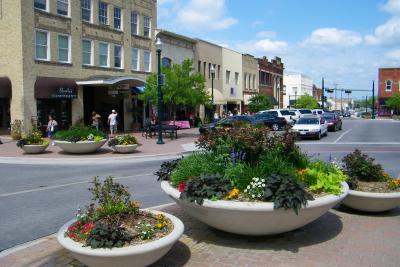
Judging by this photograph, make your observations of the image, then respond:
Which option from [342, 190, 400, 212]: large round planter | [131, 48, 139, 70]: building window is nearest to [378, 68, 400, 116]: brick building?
[131, 48, 139, 70]: building window

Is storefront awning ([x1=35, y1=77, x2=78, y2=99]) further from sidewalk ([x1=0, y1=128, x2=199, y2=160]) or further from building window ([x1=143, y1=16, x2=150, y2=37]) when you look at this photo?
building window ([x1=143, y1=16, x2=150, y2=37])

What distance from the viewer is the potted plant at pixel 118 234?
177 inches

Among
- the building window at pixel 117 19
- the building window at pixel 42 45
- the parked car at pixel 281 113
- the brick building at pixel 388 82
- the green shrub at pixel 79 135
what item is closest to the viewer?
the green shrub at pixel 79 135

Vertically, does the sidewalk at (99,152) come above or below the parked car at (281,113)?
below

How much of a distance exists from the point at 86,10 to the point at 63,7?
2.31 metres

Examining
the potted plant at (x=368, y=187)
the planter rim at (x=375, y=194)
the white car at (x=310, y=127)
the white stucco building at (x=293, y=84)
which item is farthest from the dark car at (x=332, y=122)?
the white stucco building at (x=293, y=84)

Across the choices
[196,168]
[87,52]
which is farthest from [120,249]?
[87,52]

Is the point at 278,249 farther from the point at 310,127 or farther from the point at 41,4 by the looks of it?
the point at 41,4

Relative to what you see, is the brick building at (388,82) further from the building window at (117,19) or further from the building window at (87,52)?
the building window at (87,52)

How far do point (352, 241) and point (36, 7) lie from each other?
25.4 m

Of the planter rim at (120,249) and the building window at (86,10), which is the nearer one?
the planter rim at (120,249)

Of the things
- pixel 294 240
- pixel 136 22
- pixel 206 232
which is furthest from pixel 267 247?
pixel 136 22

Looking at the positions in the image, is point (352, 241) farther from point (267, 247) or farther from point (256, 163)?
point (256, 163)

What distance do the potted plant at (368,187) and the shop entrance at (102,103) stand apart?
91.5 ft
